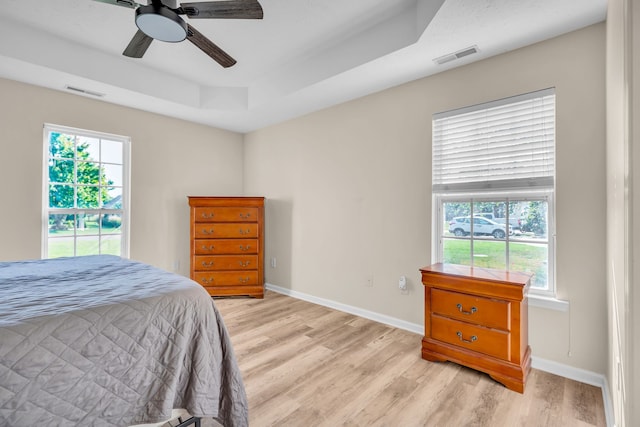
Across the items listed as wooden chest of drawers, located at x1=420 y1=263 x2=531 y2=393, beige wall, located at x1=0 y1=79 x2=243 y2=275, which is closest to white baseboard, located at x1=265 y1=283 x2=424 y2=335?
wooden chest of drawers, located at x1=420 y1=263 x2=531 y2=393

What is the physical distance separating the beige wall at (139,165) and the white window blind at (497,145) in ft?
10.4

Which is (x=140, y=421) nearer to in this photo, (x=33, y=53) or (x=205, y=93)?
(x=33, y=53)

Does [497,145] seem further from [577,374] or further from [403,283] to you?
[577,374]

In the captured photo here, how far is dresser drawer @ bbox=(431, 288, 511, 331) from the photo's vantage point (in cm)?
201

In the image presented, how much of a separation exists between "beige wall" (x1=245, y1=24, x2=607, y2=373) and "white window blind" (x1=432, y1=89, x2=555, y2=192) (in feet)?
0.25

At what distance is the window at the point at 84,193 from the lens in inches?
125

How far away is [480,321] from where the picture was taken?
6.88 feet

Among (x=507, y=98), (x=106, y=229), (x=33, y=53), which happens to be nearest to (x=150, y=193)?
(x=106, y=229)

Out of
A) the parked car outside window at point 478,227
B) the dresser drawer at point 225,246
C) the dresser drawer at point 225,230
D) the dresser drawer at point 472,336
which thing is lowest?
the dresser drawer at point 472,336

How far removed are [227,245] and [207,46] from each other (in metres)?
2.50

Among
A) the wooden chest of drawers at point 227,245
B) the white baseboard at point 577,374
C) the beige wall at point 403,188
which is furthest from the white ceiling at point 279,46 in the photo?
the white baseboard at point 577,374

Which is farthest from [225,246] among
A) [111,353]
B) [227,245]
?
[111,353]

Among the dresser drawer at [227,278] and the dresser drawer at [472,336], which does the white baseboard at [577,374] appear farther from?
the dresser drawer at [227,278]

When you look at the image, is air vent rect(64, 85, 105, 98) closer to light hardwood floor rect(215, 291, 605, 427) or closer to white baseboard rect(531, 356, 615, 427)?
light hardwood floor rect(215, 291, 605, 427)
